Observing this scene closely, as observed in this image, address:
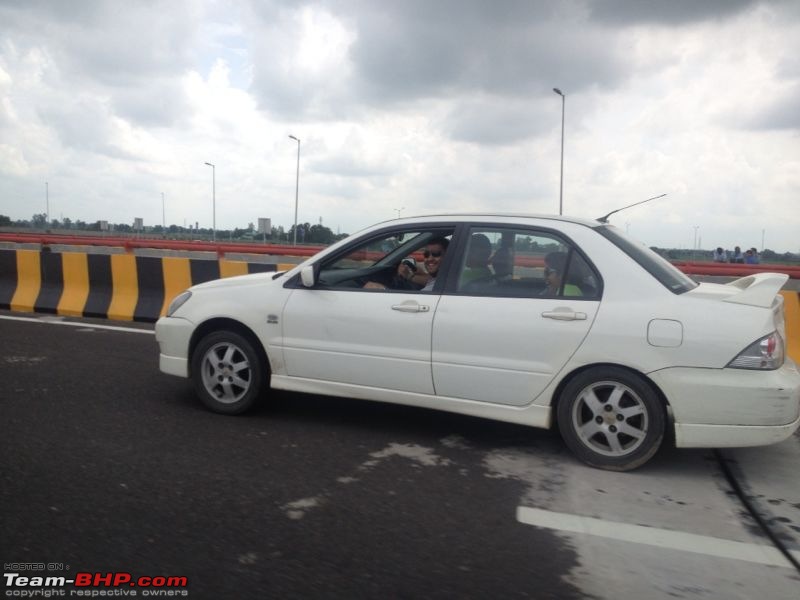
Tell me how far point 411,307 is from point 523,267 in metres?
0.78

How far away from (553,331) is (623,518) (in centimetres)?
118

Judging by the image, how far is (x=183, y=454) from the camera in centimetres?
447

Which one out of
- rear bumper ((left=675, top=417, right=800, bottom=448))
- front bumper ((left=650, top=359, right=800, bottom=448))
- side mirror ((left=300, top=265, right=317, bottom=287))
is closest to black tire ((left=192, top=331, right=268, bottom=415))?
side mirror ((left=300, top=265, right=317, bottom=287))

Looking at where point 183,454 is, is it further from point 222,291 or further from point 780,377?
point 780,377

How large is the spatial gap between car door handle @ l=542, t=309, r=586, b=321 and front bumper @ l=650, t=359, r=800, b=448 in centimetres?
54

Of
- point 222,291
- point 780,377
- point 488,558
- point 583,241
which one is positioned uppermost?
point 583,241

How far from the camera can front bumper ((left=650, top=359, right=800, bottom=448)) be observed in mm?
4070

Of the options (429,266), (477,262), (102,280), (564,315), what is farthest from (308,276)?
(102,280)

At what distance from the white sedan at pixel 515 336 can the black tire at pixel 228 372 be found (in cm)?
1

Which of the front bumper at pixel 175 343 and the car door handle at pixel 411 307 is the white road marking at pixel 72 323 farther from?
the car door handle at pixel 411 307

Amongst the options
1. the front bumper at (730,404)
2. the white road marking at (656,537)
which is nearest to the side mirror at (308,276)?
the white road marking at (656,537)

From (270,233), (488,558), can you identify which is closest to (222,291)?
(488,558)

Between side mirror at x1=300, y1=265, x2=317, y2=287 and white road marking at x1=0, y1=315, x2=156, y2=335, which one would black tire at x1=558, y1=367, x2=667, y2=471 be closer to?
side mirror at x1=300, y1=265, x2=317, y2=287

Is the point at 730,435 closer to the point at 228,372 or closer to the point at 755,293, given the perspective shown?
the point at 755,293
